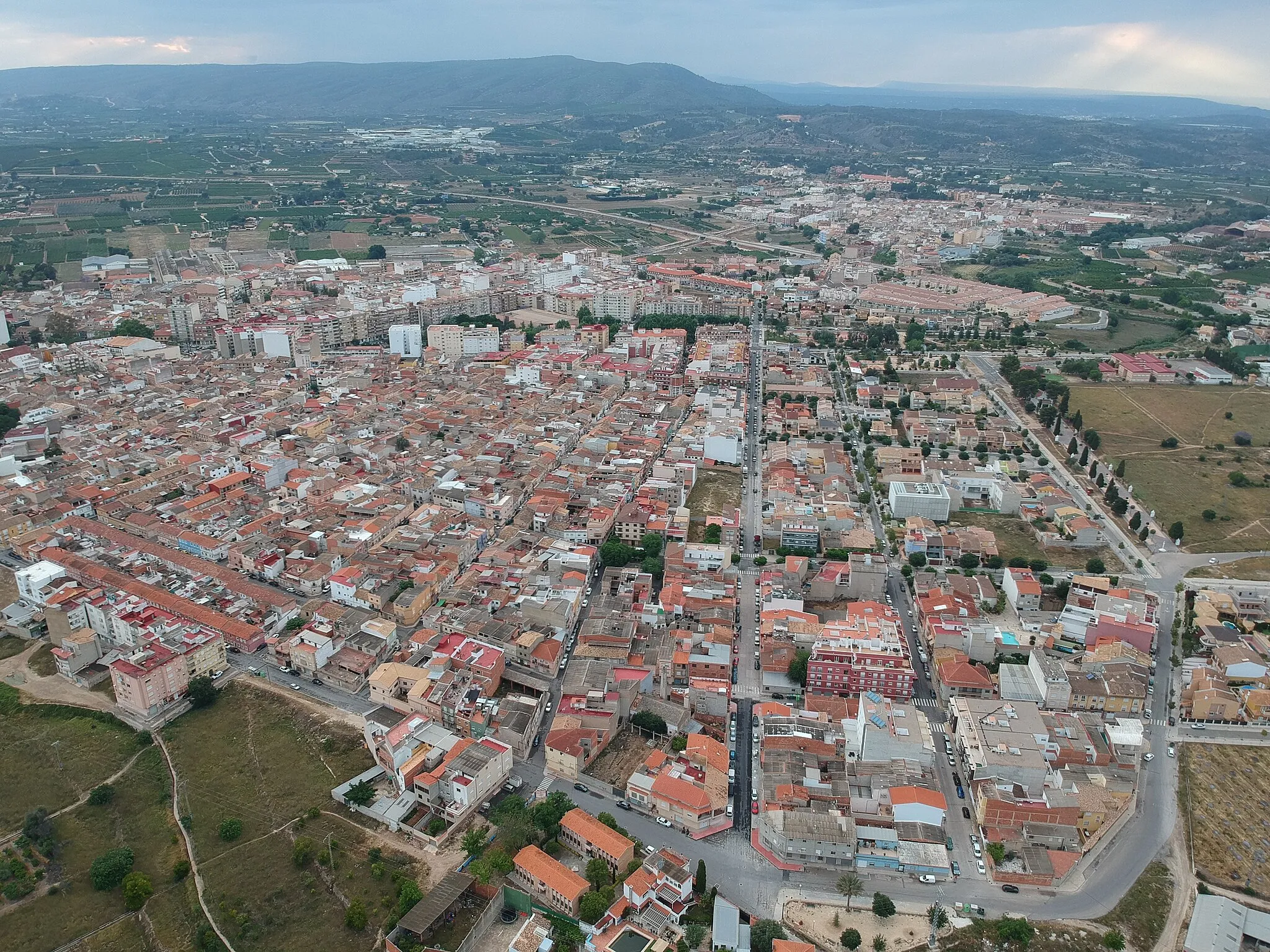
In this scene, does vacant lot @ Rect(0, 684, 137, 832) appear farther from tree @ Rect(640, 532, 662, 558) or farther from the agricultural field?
tree @ Rect(640, 532, 662, 558)

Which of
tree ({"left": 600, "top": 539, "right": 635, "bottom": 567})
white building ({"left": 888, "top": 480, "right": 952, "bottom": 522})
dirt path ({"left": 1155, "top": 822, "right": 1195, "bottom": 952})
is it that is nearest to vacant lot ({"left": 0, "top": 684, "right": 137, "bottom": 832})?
tree ({"left": 600, "top": 539, "right": 635, "bottom": 567})

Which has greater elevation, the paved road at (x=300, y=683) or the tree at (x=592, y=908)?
the tree at (x=592, y=908)

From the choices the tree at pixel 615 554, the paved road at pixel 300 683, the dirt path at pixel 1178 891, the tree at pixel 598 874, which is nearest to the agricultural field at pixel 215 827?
the paved road at pixel 300 683

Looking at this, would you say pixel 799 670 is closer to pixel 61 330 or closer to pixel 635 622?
pixel 635 622

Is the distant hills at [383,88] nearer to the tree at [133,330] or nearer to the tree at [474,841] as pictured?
the tree at [133,330]

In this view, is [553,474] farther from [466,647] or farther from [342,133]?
[342,133]

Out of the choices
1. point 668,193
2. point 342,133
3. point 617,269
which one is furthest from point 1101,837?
point 342,133

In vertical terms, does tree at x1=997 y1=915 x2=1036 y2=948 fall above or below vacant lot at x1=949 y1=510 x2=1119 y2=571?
below
